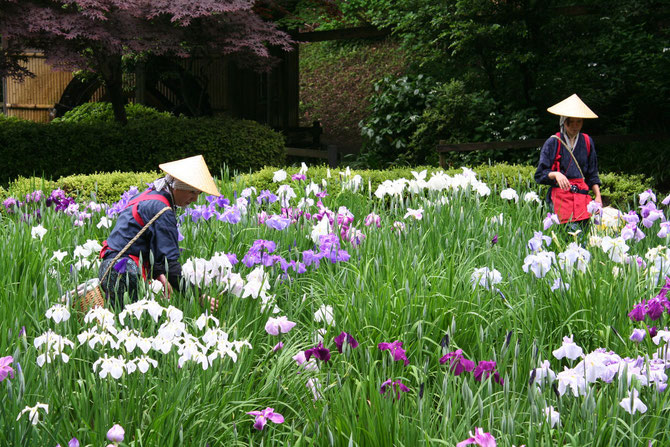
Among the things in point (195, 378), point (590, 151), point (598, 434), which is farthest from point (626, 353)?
point (590, 151)

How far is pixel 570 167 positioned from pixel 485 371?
3379 mm

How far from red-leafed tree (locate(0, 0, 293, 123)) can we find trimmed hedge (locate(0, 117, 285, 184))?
981 mm

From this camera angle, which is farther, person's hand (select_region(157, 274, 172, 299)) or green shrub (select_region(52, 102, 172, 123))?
green shrub (select_region(52, 102, 172, 123))

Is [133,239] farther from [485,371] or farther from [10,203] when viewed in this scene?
[10,203]

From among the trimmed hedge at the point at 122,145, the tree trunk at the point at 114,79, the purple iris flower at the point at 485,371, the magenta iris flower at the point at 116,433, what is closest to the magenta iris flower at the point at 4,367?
the magenta iris flower at the point at 116,433

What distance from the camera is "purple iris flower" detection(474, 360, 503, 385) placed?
2.36 metres

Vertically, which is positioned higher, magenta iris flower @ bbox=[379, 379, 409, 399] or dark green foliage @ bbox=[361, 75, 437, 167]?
dark green foliage @ bbox=[361, 75, 437, 167]

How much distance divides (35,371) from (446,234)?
2.61 meters

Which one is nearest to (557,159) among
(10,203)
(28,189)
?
(10,203)

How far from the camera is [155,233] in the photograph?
356cm

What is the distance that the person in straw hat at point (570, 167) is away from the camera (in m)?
5.33

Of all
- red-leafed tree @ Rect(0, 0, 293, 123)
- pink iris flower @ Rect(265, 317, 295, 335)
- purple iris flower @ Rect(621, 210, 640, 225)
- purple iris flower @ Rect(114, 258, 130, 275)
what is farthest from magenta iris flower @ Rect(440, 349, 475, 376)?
red-leafed tree @ Rect(0, 0, 293, 123)

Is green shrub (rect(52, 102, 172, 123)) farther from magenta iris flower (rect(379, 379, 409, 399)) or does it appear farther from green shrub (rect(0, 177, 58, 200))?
magenta iris flower (rect(379, 379, 409, 399))

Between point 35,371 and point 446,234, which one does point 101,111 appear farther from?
point 35,371
